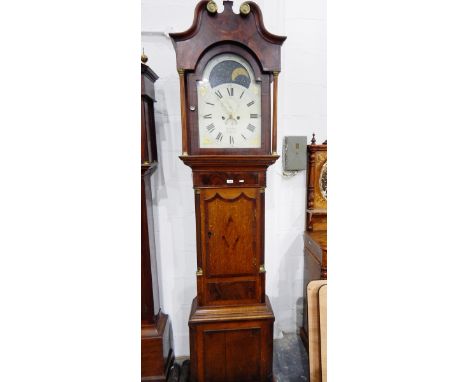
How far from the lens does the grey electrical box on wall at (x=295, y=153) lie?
1.73 m

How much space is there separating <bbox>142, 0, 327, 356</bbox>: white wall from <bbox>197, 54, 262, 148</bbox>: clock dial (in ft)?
1.35

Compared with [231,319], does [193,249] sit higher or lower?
higher

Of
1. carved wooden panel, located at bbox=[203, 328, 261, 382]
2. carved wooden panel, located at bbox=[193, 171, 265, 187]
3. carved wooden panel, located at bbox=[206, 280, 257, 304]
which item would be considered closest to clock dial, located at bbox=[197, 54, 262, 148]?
carved wooden panel, located at bbox=[193, 171, 265, 187]

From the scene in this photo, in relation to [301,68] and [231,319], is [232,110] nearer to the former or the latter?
[301,68]

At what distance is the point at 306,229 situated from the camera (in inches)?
72.6

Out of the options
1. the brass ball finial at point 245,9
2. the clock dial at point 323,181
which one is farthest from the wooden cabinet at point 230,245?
the brass ball finial at point 245,9

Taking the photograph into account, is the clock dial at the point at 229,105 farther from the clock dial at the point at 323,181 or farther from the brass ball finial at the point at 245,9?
the clock dial at the point at 323,181

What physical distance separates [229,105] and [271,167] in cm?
58

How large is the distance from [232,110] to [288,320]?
144 cm

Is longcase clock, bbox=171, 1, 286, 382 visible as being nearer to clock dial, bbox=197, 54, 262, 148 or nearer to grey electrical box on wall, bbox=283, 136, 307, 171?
clock dial, bbox=197, 54, 262, 148

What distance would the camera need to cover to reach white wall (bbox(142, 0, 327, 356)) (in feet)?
5.30

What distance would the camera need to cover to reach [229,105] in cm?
131
